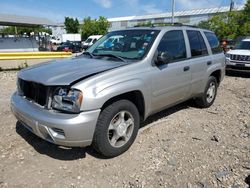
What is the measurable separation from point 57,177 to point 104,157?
2.36 feet

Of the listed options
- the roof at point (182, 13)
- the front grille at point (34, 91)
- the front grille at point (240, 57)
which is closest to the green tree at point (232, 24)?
the front grille at point (240, 57)

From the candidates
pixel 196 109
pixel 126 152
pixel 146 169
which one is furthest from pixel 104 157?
pixel 196 109

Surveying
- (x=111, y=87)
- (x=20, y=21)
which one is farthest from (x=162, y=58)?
(x=20, y=21)

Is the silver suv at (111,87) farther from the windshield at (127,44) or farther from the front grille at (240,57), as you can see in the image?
the front grille at (240,57)

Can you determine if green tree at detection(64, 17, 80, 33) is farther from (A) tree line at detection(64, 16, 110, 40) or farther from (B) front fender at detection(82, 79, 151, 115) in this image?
(B) front fender at detection(82, 79, 151, 115)

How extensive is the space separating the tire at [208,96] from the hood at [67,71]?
2.64 meters

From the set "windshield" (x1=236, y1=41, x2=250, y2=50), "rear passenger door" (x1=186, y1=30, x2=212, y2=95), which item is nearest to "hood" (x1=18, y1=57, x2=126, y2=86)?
"rear passenger door" (x1=186, y1=30, x2=212, y2=95)

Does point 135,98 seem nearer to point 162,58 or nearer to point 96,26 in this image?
point 162,58

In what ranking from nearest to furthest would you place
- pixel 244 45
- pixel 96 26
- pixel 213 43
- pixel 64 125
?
pixel 64 125
pixel 213 43
pixel 244 45
pixel 96 26

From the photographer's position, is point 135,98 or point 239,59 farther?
point 239,59

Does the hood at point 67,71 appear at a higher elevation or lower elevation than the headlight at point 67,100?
higher

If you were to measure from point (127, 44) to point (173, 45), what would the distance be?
0.83 m

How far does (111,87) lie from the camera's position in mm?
3197

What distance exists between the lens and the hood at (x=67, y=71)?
3145 mm
